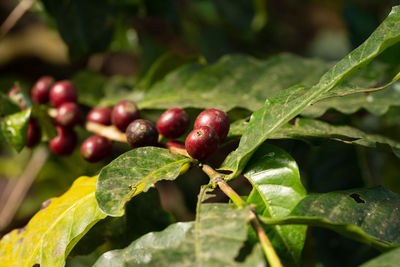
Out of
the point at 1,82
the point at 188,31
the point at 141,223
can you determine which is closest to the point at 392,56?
the point at 141,223

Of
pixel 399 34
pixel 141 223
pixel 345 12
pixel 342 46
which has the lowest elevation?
pixel 342 46

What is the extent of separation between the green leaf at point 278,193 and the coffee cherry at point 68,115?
785 millimetres

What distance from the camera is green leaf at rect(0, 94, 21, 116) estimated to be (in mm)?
1379

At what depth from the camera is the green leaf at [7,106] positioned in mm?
1379

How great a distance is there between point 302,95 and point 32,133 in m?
1.03

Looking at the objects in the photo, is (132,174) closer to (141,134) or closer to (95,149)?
(141,134)

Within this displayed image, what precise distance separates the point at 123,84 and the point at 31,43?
1788 millimetres

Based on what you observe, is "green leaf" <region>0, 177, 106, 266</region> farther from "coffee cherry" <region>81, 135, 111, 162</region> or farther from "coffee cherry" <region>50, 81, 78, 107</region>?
"coffee cherry" <region>50, 81, 78, 107</region>

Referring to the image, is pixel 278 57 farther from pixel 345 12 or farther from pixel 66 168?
pixel 66 168

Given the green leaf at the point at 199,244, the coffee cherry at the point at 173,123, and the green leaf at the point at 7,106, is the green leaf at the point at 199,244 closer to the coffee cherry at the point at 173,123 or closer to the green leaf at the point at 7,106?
the coffee cherry at the point at 173,123

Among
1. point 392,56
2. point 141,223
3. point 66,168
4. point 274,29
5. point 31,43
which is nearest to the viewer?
point 141,223

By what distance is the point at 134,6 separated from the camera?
6.88ft

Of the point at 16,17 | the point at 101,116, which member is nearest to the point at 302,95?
the point at 101,116

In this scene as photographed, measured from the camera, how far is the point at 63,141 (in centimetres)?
148
